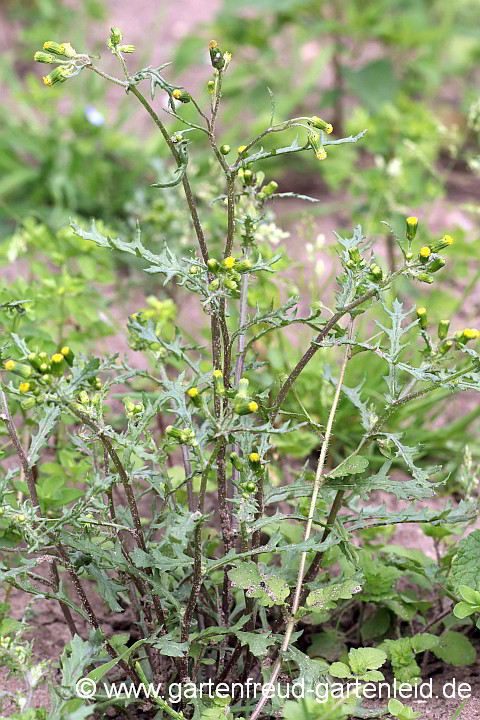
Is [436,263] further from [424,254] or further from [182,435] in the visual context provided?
[182,435]

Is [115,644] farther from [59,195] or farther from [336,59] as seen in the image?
[336,59]

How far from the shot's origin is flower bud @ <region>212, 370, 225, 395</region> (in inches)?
51.4

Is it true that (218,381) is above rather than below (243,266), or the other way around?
below

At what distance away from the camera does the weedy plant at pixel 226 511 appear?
1.35 m

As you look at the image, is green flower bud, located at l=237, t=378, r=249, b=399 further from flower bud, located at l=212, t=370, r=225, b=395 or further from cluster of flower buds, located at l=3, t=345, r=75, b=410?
cluster of flower buds, located at l=3, t=345, r=75, b=410

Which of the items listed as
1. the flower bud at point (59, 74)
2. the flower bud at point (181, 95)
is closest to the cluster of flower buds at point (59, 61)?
the flower bud at point (59, 74)

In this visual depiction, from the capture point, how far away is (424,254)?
4.37ft

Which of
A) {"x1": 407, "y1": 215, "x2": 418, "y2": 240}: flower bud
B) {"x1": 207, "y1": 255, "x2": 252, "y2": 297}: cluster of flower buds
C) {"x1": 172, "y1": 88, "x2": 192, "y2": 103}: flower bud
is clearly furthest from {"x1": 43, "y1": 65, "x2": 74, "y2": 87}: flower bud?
{"x1": 407, "y1": 215, "x2": 418, "y2": 240}: flower bud

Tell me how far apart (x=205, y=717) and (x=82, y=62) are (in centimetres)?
110

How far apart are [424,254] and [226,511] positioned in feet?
1.89

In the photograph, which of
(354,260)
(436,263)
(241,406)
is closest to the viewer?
(241,406)

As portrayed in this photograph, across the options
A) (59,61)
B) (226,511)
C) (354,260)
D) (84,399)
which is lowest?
(226,511)

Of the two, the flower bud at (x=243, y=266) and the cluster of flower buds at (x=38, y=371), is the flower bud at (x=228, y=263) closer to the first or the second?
the flower bud at (x=243, y=266)

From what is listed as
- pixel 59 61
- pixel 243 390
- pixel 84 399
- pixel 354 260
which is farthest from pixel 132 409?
pixel 59 61
